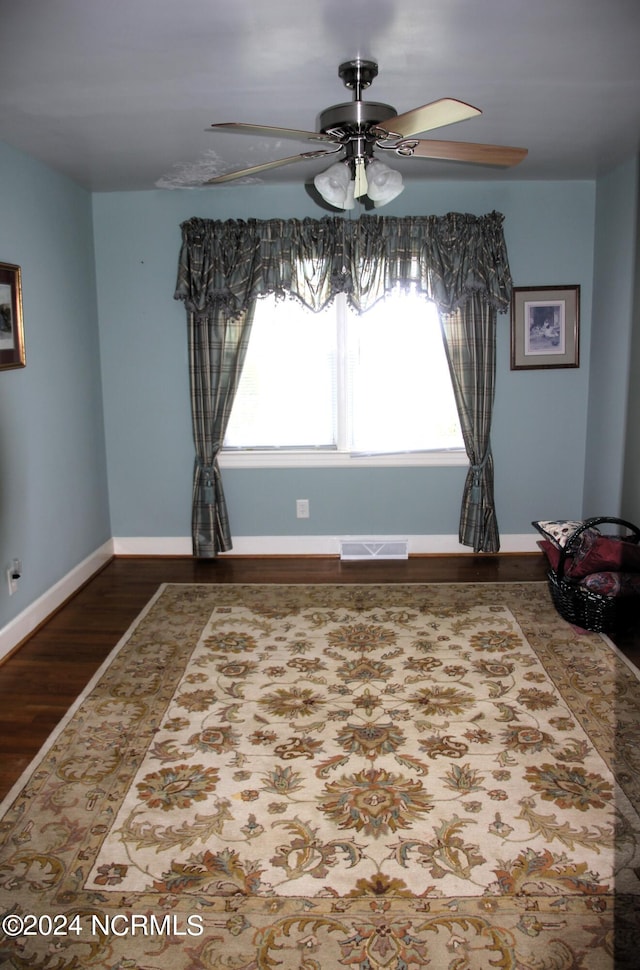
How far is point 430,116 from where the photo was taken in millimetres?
2373

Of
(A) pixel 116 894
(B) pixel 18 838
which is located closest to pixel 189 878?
(A) pixel 116 894

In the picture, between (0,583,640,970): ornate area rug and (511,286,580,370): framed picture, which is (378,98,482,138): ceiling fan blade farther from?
(511,286,580,370): framed picture

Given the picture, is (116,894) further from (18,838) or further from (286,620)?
(286,620)

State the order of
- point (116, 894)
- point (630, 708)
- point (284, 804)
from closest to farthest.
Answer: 1. point (116, 894)
2. point (284, 804)
3. point (630, 708)

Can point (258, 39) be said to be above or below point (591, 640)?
above

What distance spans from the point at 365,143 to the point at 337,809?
228 cm

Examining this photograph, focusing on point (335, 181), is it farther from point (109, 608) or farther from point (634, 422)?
point (109, 608)

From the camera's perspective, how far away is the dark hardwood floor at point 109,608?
328 cm

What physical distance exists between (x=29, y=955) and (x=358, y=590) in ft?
9.45

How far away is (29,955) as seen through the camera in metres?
2.08

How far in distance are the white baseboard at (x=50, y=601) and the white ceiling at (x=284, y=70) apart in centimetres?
238

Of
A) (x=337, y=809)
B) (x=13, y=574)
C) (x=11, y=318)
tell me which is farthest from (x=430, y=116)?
(x=13, y=574)

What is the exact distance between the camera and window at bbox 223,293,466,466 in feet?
17.0

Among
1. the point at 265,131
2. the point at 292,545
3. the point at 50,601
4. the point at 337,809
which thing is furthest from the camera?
the point at 292,545
